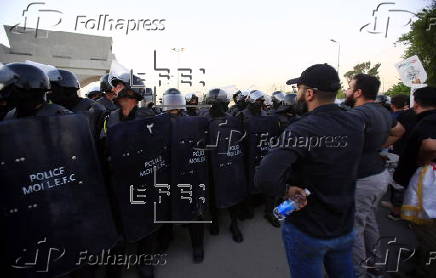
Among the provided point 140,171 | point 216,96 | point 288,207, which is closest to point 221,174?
point 216,96

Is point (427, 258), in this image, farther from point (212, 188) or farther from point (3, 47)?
point (3, 47)

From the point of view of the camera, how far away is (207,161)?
337 centimetres

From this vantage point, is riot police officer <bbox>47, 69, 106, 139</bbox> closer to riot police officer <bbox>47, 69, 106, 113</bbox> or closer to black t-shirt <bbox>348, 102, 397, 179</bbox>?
riot police officer <bbox>47, 69, 106, 113</bbox>

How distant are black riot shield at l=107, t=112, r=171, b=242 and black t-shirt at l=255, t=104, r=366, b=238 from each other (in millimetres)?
1311

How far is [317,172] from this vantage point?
147 centimetres

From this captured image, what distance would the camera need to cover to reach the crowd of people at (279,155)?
1490mm

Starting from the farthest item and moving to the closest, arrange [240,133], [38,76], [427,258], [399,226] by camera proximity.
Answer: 1. [399,226]
2. [240,133]
3. [427,258]
4. [38,76]

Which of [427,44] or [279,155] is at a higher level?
[427,44]

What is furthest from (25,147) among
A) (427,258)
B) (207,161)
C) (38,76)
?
(427,258)

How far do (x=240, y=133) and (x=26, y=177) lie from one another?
2.53 m

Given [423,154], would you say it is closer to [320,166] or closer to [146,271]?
[320,166]

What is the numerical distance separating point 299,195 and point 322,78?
0.68 m

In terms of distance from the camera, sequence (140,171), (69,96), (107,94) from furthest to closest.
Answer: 1. (107,94)
2. (69,96)
3. (140,171)

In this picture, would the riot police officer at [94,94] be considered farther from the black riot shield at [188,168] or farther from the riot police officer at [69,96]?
the black riot shield at [188,168]
